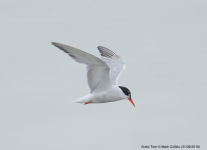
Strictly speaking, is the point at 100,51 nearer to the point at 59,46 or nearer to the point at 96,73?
the point at 96,73

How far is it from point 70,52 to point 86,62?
45cm

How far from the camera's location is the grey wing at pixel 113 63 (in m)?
10.0

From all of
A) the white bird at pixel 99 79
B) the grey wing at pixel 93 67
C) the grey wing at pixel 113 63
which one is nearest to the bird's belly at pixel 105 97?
the white bird at pixel 99 79

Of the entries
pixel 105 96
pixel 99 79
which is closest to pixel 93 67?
pixel 99 79

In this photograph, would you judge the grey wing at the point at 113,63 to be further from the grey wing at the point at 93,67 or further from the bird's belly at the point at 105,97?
the grey wing at the point at 93,67

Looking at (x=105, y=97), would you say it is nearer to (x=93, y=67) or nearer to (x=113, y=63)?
(x=93, y=67)

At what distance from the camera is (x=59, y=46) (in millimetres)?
7762

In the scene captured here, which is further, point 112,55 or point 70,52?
point 112,55

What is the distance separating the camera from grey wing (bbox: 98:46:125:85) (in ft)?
32.9

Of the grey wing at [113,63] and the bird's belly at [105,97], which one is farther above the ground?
the grey wing at [113,63]

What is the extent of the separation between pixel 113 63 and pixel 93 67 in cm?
212

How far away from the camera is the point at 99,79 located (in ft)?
29.2

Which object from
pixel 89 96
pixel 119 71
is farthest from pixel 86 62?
pixel 119 71

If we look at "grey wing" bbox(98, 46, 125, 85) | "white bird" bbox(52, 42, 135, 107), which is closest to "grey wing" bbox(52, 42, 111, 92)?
"white bird" bbox(52, 42, 135, 107)
